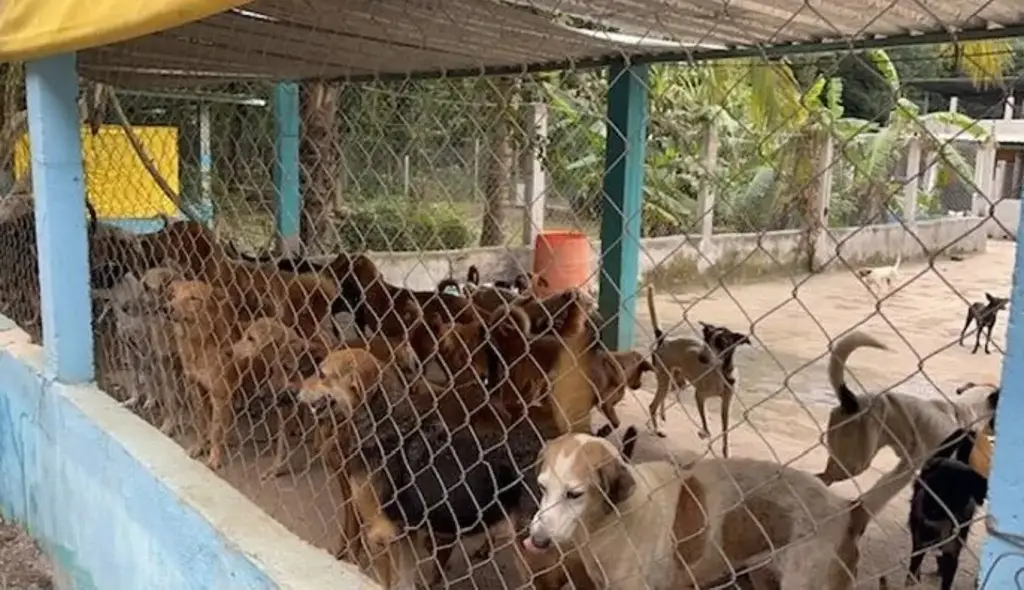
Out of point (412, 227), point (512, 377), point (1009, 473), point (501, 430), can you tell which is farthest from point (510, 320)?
point (412, 227)

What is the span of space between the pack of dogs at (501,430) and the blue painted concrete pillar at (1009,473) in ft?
0.92

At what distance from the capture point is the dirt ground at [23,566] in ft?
10.9

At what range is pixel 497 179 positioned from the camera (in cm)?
855

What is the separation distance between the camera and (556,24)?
3912mm

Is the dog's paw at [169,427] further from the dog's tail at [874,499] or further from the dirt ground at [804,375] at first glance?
the dog's tail at [874,499]

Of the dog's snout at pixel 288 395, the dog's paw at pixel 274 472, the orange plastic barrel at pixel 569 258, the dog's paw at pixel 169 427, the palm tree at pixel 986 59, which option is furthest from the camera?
the orange plastic barrel at pixel 569 258

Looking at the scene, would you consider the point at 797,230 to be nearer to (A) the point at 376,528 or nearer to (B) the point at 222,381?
(B) the point at 222,381

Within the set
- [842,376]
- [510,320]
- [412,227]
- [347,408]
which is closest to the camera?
[347,408]

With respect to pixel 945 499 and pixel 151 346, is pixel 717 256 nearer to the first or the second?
pixel 151 346

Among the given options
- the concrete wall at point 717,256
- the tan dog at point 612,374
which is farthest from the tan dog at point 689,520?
the concrete wall at point 717,256

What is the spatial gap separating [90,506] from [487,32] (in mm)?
2596

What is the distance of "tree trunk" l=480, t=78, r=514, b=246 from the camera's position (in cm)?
749

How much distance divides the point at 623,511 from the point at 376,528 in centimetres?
90

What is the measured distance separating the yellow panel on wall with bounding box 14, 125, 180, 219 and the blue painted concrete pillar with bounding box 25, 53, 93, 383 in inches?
178
